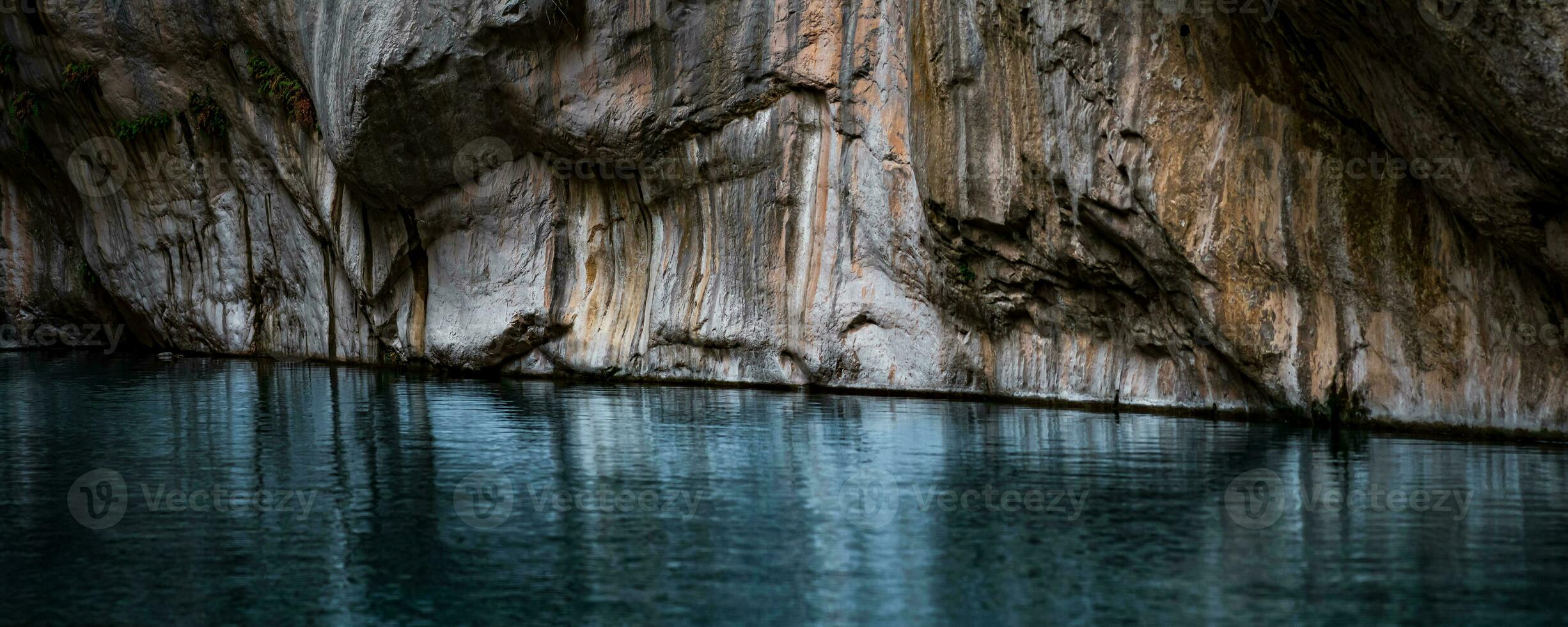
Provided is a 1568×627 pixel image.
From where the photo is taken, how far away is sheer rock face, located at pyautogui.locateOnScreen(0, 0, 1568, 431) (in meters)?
16.2

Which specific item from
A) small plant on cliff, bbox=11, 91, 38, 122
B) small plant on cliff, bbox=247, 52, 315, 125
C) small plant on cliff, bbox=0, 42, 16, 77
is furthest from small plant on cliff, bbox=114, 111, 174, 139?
small plant on cliff, bbox=247, 52, 315, 125

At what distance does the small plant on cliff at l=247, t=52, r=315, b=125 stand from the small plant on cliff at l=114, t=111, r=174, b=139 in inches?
185

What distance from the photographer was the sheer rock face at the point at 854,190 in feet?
53.3

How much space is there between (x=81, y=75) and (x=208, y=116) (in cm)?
365

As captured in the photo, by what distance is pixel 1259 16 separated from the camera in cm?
1719

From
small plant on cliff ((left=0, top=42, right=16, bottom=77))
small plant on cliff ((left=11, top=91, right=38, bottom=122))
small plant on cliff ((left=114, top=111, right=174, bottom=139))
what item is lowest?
small plant on cliff ((left=114, top=111, right=174, bottom=139))

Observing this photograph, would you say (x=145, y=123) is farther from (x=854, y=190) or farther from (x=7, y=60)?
(x=854, y=190)

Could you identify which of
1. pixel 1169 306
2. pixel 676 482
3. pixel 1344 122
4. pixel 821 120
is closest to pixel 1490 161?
pixel 1344 122

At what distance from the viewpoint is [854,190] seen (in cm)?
2578

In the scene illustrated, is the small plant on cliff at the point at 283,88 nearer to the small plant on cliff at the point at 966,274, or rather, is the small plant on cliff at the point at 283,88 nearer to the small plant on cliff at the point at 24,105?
the small plant on cliff at the point at 24,105

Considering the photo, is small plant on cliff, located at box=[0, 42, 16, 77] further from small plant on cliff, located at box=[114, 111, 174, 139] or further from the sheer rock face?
small plant on cliff, located at box=[114, 111, 174, 139]

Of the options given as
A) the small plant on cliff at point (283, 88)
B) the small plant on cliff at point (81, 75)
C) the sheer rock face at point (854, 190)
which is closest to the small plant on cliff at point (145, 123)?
the sheer rock face at point (854, 190)

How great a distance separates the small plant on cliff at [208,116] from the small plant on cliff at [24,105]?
564cm

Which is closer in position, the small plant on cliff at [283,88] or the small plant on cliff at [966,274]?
the small plant on cliff at [966,274]
